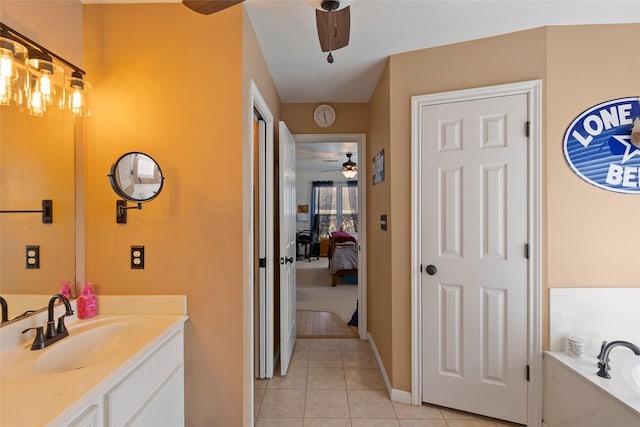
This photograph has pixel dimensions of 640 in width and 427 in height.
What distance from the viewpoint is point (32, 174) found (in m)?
1.35

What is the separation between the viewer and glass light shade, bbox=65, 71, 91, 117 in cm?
148

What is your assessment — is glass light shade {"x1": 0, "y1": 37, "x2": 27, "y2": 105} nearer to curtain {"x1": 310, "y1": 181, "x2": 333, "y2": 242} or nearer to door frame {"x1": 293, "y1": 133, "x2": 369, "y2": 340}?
door frame {"x1": 293, "y1": 133, "x2": 369, "y2": 340}

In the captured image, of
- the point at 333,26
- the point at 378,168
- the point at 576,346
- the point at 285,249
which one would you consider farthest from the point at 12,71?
the point at 576,346

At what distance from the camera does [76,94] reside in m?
1.49

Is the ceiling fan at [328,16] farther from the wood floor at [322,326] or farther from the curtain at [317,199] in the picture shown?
the curtain at [317,199]

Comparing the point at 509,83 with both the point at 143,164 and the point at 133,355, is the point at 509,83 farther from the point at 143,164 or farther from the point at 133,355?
the point at 133,355

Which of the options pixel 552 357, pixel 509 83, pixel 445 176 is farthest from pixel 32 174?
pixel 552 357

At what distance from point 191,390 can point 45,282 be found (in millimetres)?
890

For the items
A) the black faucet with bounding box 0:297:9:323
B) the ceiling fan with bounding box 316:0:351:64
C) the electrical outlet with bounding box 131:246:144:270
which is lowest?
the black faucet with bounding box 0:297:9:323

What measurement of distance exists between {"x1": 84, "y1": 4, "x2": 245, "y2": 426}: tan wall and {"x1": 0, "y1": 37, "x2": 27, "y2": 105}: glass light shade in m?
0.38

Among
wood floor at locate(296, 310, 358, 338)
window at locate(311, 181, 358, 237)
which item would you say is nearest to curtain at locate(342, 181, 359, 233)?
window at locate(311, 181, 358, 237)

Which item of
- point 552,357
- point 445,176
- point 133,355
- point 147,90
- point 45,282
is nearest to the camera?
point 133,355

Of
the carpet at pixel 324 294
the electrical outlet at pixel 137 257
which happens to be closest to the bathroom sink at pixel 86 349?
the electrical outlet at pixel 137 257

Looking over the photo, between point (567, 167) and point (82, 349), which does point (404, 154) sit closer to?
point (567, 167)
